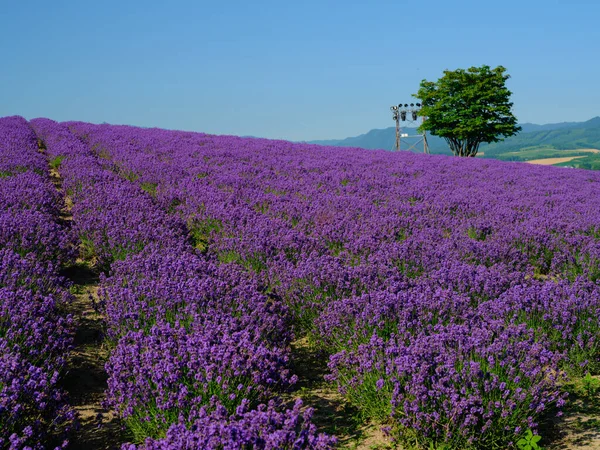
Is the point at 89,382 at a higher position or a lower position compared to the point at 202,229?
lower

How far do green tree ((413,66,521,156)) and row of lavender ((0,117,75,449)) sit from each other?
26.1 m

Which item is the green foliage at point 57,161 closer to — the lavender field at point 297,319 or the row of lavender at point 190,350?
the lavender field at point 297,319

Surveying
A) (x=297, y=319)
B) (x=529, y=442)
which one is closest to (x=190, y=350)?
(x=297, y=319)

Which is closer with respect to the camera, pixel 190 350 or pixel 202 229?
pixel 190 350

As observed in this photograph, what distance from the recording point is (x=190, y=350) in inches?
105

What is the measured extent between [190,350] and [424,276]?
2465 mm

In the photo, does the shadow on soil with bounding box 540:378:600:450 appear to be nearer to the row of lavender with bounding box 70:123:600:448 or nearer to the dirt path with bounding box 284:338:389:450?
the row of lavender with bounding box 70:123:600:448

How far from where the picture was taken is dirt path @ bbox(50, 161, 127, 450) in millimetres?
2722

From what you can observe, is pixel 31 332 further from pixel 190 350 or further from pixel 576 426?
pixel 576 426

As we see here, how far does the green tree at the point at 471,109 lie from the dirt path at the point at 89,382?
26.6 meters

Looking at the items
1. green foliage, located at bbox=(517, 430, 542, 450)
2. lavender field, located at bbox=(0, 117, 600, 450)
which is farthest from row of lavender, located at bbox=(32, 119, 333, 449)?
green foliage, located at bbox=(517, 430, 542, 450)

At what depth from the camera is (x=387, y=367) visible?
271 cm

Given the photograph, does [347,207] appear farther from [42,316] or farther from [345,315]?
[42,316]

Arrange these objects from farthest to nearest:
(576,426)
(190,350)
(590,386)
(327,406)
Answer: (590,386) → (327,406) → (576,426) → (190,350)
